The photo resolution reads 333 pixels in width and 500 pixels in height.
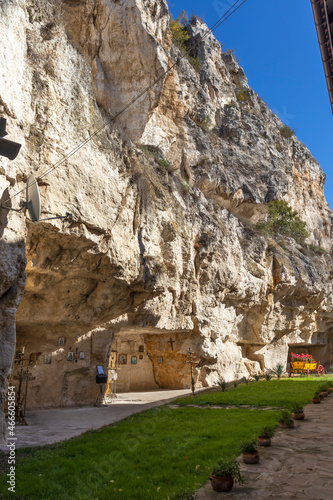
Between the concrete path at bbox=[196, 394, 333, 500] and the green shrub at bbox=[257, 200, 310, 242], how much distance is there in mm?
24284

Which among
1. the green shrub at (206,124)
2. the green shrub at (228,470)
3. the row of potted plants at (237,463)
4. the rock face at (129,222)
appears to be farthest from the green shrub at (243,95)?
the green shrub at (228,470)

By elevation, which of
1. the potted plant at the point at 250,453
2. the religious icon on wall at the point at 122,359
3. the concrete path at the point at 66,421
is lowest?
the concrete path at the point at 66,421

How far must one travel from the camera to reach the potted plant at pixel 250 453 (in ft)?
21.1

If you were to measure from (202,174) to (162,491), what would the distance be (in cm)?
2045

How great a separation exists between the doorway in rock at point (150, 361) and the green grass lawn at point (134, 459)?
11.5m

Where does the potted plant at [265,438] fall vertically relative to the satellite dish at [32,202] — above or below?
below

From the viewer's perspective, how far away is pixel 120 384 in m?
22.5

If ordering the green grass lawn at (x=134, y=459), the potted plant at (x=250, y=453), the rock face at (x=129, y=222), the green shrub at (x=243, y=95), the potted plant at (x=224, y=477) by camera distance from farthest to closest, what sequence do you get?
the green shrub at (x=243, y=95) < the rock face at (x=129, y=222) < the potted plant at (x=250, y=453) < the green grass lawn at (x=134, y=459) < the potted plant at (x=224, y=477)

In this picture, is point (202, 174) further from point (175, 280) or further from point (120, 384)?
point (120, 384)

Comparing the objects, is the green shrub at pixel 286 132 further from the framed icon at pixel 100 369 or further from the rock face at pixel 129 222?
the framed icon at pixel 100 369

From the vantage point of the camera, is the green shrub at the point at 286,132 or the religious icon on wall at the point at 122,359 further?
the green shrub at the point at 286,132

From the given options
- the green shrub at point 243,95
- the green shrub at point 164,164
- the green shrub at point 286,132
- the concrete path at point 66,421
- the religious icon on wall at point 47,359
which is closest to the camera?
the concrete path at point 66,421

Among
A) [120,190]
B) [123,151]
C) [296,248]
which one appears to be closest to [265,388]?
[120,190]

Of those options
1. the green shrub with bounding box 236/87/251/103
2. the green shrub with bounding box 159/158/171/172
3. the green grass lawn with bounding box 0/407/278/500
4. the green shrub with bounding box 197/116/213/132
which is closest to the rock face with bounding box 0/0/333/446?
the green shrub with bounding box 197/116/213/132
